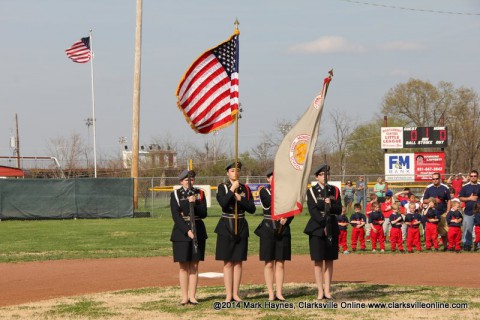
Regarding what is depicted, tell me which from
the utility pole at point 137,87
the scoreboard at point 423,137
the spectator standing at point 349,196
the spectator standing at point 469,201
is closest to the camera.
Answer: the spectator standing at point 469,201

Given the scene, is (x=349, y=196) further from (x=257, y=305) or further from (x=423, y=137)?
(x=257, y=305)

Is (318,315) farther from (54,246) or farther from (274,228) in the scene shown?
(54,246)

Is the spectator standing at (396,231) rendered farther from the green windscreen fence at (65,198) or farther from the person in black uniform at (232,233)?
the green windscreen fence at (65,198)

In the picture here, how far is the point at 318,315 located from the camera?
10.4 m

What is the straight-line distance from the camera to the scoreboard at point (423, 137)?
4735 centimetres

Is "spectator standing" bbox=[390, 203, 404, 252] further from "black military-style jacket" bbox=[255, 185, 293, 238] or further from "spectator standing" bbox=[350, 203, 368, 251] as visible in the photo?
"black military-style jacket" bbox=[255, 185, 293, 238]

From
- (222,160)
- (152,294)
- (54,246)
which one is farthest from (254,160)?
(152,294)

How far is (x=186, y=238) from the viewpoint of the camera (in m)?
11.5

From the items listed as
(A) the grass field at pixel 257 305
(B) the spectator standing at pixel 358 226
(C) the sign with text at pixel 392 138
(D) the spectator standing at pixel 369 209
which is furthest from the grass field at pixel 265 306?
(C) the sign with text at pixel 392 138

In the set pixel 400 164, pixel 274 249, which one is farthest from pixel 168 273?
pixel 400 164

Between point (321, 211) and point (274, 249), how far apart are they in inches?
34.3

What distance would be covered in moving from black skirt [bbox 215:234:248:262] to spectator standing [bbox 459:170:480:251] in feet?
31.3

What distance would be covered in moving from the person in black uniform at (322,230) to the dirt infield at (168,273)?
2.60m

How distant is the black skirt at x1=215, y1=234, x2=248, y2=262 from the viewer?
1150 cm
